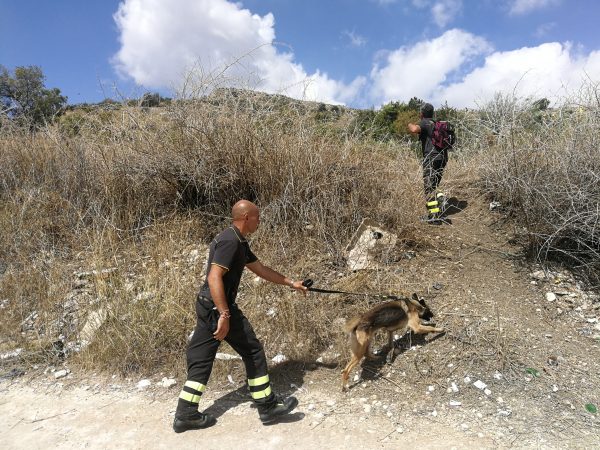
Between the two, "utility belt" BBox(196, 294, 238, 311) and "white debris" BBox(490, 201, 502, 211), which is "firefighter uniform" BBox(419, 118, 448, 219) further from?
"utility belt" BBox(196, 294, 238, 311)

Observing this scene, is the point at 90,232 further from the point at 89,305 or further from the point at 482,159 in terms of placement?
the point at 482,159

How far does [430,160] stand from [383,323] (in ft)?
11.1

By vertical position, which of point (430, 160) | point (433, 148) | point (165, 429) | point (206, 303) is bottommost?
point (165, 429)

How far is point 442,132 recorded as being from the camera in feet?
19.9

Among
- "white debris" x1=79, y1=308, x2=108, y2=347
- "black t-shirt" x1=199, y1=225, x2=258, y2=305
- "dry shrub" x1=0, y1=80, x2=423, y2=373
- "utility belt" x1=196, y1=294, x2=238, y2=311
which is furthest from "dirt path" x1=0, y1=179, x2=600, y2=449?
"black t-shirt" x1=199, y1=225, x2=258, y2=305

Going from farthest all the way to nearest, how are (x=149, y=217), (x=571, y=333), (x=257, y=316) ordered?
(x=149, y=217) → (x=257, y=316) → (x=571, y=333)

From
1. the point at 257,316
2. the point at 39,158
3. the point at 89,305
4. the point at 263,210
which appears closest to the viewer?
the point at 257,316

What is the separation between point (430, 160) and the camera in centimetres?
608

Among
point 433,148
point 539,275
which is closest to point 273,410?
point 539,275

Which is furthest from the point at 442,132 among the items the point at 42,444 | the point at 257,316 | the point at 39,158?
the point at 39,158

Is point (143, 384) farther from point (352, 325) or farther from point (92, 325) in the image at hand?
point (352, 325)

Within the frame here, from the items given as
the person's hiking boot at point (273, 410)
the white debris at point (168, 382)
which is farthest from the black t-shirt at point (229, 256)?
the white debris at point (168, 382)

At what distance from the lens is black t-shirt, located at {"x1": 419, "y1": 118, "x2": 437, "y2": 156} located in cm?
611

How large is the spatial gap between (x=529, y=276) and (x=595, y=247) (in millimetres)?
763
